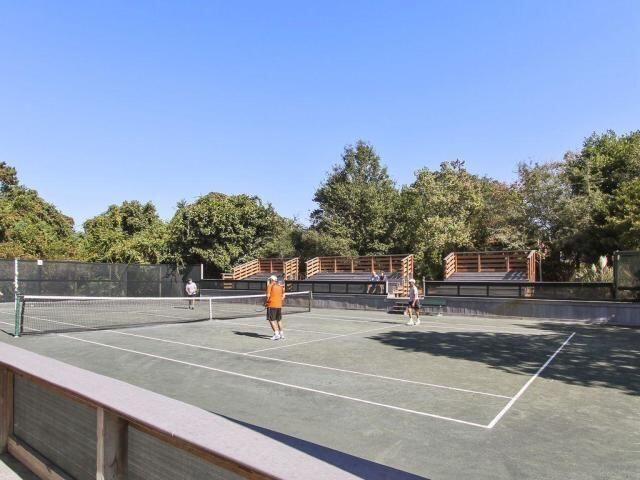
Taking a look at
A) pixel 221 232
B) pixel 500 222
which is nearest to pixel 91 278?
pixel 221 232

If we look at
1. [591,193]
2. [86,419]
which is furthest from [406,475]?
[591,193]

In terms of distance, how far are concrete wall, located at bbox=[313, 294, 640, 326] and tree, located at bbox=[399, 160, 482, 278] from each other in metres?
8.10

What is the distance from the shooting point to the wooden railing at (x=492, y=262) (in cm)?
2789

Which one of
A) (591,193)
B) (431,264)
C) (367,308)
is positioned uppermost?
(591,193)

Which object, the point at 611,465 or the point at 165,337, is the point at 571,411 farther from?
the point at 165,337

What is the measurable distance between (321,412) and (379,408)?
909mm

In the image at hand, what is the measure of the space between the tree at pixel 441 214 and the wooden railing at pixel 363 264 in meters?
2.34

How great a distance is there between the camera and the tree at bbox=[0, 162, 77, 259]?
3853 centimetres

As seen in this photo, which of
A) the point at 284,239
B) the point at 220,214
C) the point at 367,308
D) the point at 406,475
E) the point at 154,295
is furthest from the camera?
the point at 284,239

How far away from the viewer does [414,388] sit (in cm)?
854

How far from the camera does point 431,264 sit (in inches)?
1330

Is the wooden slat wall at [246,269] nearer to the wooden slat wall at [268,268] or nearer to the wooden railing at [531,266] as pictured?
the wooden slat wall at [268,268]

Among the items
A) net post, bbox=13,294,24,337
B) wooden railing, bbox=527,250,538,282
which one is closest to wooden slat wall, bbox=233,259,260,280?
wooden railing, bbox=527,250,538,282

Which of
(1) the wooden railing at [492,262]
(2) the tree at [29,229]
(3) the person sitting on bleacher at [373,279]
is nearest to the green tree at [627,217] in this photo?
(1) the wooden railing at [492,262]
